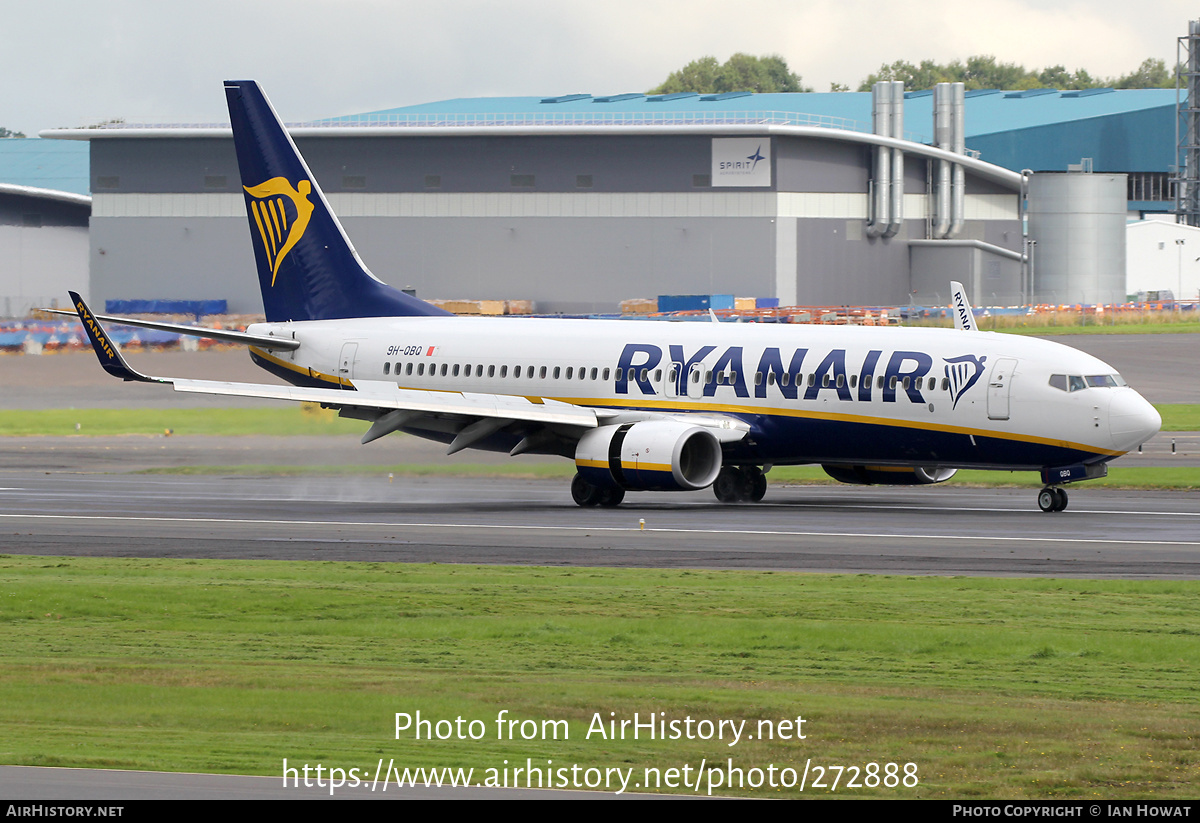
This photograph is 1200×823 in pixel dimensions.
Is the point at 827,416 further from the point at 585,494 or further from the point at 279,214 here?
the point at 279,214

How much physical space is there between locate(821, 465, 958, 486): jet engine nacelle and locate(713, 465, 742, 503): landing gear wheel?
2.07 meters

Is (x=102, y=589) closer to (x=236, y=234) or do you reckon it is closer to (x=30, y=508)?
(x=30, y=508)

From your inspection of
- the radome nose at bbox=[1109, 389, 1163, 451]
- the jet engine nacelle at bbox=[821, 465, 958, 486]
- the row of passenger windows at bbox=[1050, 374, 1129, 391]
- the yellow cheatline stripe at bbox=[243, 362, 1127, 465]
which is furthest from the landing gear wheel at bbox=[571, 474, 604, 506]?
the radome nose at bbox=[1109, 389, 1163, 451]

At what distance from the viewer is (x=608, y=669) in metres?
17.9

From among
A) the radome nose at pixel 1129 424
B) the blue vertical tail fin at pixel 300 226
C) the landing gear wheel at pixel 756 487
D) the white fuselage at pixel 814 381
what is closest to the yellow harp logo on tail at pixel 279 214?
the blue vertical tail fin at pixel 300 226

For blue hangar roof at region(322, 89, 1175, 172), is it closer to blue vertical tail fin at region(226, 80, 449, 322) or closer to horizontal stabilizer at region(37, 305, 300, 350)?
blue vertical tail fin at region(226, 80, 449, 322)

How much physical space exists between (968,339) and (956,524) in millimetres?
4982

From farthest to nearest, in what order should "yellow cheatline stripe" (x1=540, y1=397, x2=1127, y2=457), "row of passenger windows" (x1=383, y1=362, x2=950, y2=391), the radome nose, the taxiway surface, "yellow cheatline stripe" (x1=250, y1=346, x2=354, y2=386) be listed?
1. "yellow cheatline stripe" (x1=250, y1=346, x2=354, y2=386)
2. "row of passenger windows" (x1=383, y1=362, x2=950, y2=391)
3. "yellow cheatline stripe" (x1=540, y1=397, x2=1127, y2=457)
4. the radome nose
5. the taxiway surface

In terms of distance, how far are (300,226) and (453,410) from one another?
29.6 feet

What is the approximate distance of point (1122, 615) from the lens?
2117 cm

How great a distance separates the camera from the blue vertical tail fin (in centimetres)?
4462

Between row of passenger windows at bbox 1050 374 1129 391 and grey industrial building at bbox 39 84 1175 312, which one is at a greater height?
grey industrial building at bbox 39 84 1175 312

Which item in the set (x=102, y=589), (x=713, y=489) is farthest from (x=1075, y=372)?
(x=102, y=589)

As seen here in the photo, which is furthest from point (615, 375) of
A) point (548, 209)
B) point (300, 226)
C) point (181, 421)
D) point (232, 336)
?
point (548, 209)
